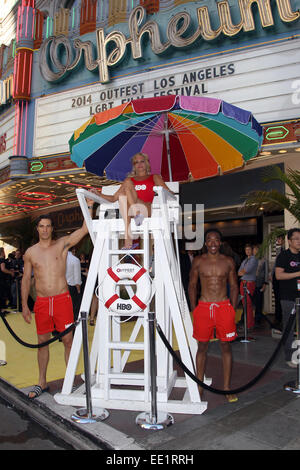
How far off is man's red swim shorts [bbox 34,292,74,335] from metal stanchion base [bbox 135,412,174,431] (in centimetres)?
152

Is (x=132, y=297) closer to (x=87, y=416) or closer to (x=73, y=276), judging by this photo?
(x=87, y=416)

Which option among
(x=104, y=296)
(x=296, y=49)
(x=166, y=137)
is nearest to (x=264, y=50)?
(x=296, y=49)

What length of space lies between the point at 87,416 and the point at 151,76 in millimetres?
8936

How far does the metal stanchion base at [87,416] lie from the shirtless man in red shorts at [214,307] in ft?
4.03

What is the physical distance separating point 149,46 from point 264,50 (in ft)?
10.6

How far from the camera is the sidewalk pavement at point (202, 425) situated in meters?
3.27

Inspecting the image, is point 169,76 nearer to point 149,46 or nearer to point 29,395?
point 149,46

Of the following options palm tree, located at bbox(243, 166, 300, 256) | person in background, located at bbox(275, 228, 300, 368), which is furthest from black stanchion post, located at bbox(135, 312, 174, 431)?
palm tree, located at bbox(243, 166, 300, 256)

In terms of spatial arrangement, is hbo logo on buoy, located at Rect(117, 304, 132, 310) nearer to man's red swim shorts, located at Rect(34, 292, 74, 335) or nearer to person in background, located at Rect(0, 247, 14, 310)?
man's red swim shorts, located at Rect(34, 292, 74, 335)

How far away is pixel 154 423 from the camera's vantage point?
367cm

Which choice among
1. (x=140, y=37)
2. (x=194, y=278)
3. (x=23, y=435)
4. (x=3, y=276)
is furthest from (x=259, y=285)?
(x=3, y=276)

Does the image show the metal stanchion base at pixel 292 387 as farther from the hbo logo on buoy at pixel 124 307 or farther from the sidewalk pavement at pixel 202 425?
the hbo logo on buoy at pixel 124 307

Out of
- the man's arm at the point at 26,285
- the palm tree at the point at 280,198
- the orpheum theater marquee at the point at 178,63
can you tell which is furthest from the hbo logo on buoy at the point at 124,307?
the orpheum theater marquee at the point at 178,63

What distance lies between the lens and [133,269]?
13.3ft
